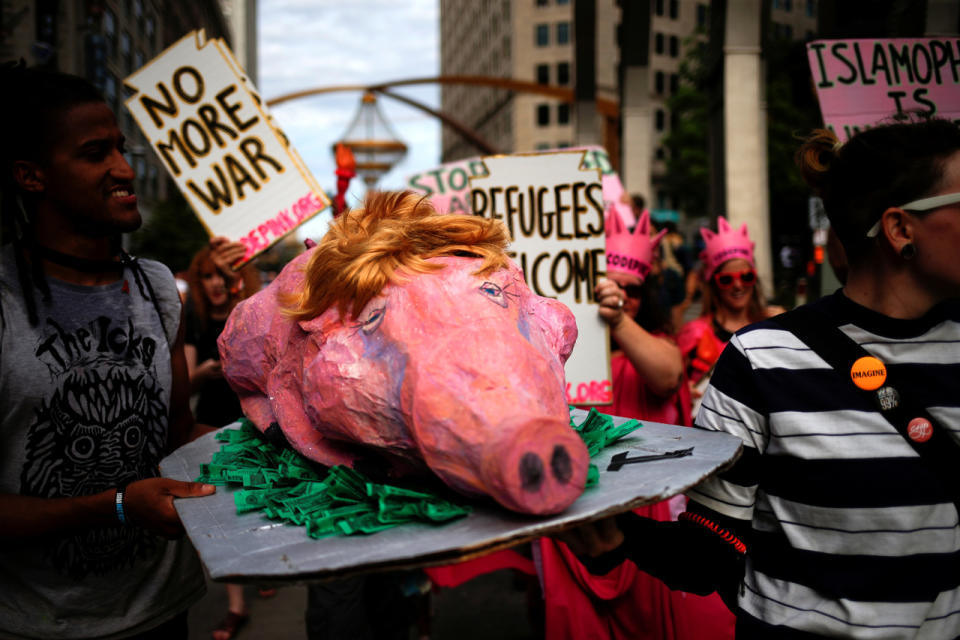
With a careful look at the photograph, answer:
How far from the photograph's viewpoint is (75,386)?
1.97 metres

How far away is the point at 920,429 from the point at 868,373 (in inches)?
5.9

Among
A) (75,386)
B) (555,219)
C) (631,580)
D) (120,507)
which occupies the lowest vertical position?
(631,580)

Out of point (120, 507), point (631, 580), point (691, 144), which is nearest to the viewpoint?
point (120, 507)

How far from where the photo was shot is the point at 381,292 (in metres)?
1.56

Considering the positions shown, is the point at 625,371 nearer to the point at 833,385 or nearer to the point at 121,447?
the point at 833,385

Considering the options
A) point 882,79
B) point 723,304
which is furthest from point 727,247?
point 882,79

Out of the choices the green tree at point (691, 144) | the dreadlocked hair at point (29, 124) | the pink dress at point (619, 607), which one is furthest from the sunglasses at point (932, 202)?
the green tree at point (691, 144)

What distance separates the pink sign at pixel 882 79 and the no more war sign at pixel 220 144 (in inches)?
93.1

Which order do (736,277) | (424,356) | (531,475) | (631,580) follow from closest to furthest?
(531,475) → (424,356) → (631,580) → (736,277)

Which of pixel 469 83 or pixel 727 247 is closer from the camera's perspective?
pixel 727 247

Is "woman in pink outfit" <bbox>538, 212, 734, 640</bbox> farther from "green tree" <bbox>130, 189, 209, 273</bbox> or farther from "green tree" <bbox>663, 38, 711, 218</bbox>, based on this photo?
"green tree" <bbox>663, 38, 711, 218</bbox>

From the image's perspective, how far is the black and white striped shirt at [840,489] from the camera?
150 centimetres

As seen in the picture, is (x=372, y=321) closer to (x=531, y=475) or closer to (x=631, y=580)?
(x=531, y=475)

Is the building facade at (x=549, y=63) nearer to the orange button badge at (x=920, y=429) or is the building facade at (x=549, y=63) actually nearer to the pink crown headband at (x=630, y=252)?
the pink crown headband at (x=630, y=252)
